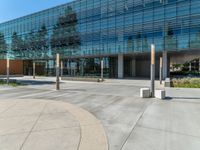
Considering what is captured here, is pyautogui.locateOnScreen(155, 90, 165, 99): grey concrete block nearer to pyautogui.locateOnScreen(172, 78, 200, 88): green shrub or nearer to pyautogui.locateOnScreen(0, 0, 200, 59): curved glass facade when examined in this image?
pyautogui.locateOnScreen(172, 78, 200, 88): green shrub

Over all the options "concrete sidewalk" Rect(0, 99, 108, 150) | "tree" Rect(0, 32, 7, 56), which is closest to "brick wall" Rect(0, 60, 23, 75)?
A: "tree" Rect(0, 32, 7, 56)

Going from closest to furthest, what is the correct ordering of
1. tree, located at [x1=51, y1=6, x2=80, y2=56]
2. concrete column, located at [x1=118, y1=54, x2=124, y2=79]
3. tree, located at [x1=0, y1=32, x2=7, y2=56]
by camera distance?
concrete column, located at [x1=118, y1=54, x2=124, y2=79], tree, located at [x1=51, y1=6, x2=80, y2=56], tree, located at [x1=0, y1=32, x2=7, y2=56]

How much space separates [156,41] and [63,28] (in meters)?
22.1

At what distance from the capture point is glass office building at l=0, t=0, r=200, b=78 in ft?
102

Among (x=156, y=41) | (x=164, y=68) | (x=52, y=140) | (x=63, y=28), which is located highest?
(x=63, y=28)

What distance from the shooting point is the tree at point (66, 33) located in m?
44.0

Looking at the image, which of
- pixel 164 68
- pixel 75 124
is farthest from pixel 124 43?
pixel 75 124

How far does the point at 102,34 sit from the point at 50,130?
33987 millimetres

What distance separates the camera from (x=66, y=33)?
1793 inches

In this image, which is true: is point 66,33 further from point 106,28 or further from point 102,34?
point 106,28

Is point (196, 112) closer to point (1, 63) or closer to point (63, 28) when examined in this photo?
point (63, 28)

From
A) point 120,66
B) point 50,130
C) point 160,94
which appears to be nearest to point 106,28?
point 120,66

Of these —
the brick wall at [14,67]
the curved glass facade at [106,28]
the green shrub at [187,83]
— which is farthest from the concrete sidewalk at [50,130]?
the brick wall at [14,67]

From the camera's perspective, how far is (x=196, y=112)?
895 centimetres
